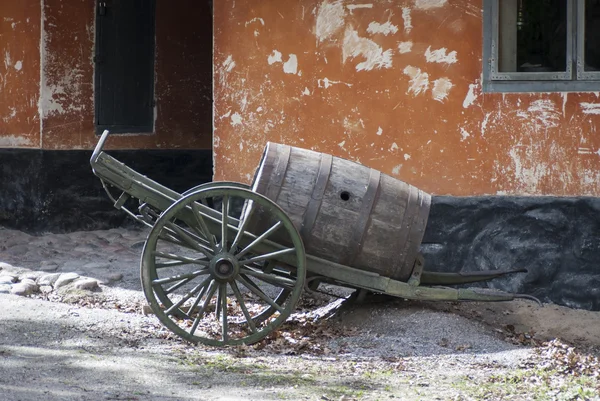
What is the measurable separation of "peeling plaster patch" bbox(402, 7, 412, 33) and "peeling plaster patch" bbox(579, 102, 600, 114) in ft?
4.81

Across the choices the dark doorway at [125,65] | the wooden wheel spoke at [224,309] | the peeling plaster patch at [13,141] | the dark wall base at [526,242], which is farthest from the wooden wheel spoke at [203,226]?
the dark doorway at [125,65]

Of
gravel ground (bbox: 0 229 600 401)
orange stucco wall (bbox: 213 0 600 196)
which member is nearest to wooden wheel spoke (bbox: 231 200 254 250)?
gravel ground (bbox: 0 229 600 401)

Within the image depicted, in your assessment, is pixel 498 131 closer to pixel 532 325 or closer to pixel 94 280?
pixel 532 325

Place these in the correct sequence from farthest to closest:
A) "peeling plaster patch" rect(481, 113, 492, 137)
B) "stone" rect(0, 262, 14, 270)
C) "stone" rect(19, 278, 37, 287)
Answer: "stone" rect(0, 262, 14, 270), "stone" rect(19, 278, 37, 287), "peeling plaster patch" rect(481, 113, 492, 137)

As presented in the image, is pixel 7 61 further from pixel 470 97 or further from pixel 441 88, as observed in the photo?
pixel 470 97

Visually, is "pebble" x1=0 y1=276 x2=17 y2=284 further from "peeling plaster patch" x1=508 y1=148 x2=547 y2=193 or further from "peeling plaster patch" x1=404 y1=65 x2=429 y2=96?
"peeling plaster patch" x1=508 y1=148 x2=547 y2=193

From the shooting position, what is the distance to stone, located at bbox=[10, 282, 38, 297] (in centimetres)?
733

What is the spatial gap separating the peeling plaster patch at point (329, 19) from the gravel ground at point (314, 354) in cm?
219

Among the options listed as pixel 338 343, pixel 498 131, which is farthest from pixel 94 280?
pixel 498 131

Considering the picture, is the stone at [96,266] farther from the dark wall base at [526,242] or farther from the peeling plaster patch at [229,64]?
the dark wall base at [526,242]

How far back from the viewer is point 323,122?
311 inches

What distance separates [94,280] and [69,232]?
254cm

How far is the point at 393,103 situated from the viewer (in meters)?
7.72

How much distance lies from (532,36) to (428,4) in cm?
85
